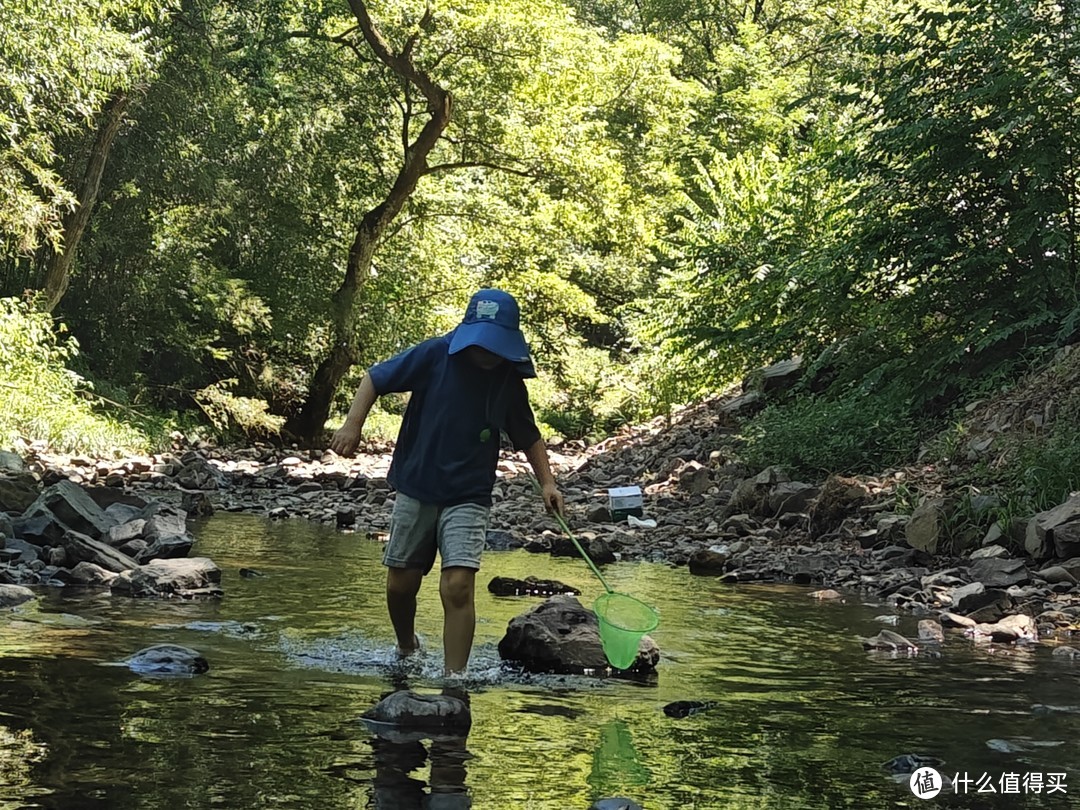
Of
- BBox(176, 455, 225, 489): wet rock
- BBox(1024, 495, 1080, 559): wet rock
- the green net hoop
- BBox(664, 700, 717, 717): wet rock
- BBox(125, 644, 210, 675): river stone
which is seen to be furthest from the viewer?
BBox(176, 455, 225, 489): wet rock

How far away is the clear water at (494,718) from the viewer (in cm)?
397

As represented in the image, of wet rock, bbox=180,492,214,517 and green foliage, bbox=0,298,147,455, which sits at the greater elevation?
green foliage, bbox=0,298,147,455

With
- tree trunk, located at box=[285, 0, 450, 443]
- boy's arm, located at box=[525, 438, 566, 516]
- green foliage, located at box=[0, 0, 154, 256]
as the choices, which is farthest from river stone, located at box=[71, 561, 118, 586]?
tree trunk, located at box=[285, 0, 450, 443]

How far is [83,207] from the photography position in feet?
63.1

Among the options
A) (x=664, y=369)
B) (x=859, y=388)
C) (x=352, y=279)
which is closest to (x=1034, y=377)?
(x=859, y=388)

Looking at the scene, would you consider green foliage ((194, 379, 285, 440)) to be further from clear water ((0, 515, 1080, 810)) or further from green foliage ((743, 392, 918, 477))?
clear water ((0, 515, 1080, 810))

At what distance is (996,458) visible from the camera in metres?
11.2

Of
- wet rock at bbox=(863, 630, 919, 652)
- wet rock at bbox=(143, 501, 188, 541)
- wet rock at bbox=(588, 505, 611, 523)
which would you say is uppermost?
wet rock at bbox=(588, 505, 611, 523)

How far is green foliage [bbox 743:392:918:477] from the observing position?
13125 millimetres

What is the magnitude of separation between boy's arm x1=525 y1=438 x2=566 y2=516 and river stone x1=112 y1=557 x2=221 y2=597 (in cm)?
305

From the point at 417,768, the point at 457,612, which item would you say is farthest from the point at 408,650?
the point at 417,768

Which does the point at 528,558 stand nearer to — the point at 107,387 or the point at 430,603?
the point at 430,603

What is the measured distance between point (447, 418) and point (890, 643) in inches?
116

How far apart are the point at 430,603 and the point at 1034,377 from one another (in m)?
6.62
